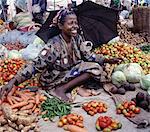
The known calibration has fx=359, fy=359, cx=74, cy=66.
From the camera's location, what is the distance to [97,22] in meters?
6.02

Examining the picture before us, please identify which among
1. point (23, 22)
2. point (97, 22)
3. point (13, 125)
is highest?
point (97, 22)

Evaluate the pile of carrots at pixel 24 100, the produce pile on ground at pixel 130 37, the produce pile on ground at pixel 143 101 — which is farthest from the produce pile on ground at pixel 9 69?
the produce pile on ground at pixel 130 37

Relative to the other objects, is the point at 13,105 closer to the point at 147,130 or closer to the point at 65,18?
the point at 65,18

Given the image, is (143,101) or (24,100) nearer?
(143,101)

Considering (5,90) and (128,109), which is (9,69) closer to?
(5,90)

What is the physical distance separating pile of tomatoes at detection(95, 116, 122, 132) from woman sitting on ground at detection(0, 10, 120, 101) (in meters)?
0.80

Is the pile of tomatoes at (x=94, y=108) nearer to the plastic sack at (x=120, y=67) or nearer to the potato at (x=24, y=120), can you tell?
the potato at (x=24, y=120)

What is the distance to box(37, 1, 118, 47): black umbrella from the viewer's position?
5.74 meters

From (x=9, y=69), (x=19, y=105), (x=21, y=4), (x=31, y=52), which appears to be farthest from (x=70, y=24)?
(x=21, y=4)

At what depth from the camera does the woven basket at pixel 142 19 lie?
8.19m

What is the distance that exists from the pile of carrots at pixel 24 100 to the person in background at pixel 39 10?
4794 millimetres

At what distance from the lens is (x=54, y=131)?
3.74m

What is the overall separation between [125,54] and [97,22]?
2.36 ft

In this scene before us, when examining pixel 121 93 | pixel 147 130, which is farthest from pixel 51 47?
pixel 147 130
